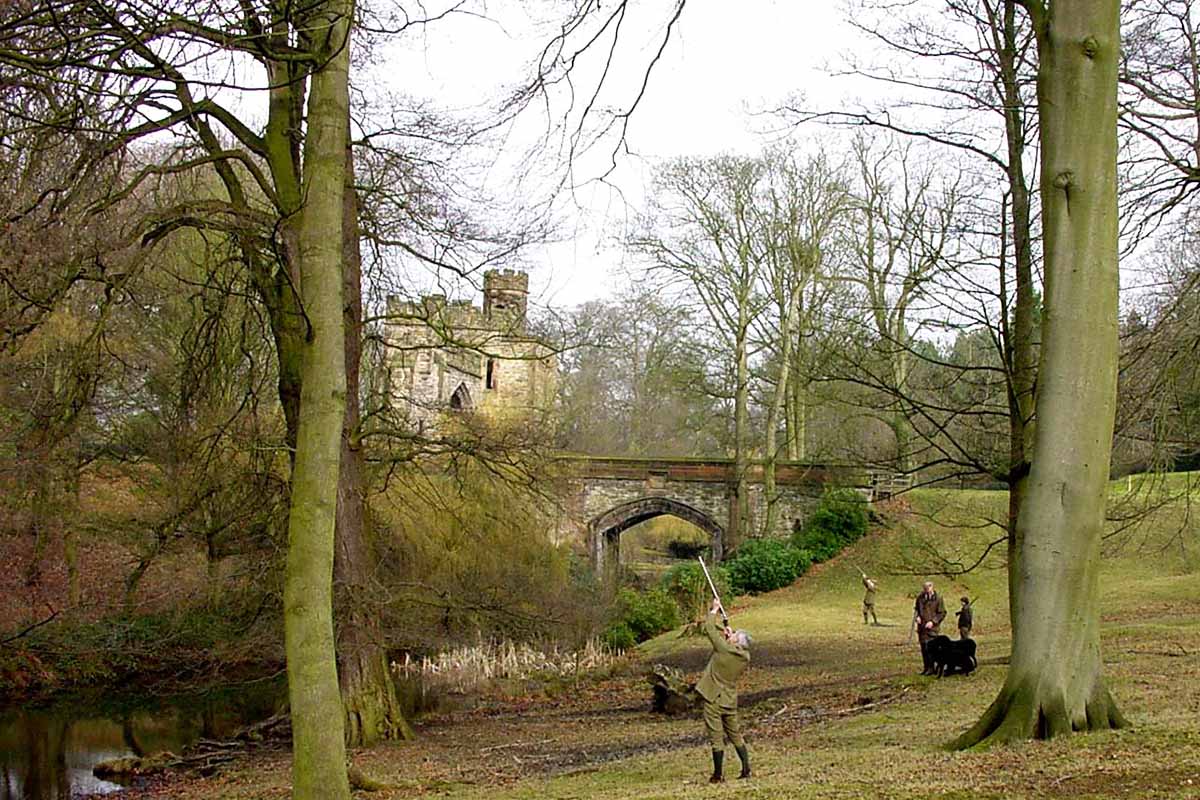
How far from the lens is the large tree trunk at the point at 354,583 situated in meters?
13.8

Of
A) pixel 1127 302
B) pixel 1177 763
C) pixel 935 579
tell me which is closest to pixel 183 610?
pixel 1127 302

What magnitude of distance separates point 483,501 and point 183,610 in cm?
561

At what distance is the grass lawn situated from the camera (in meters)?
6.89

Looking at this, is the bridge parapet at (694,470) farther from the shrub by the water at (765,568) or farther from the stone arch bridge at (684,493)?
the shrub by the water at (765,568)

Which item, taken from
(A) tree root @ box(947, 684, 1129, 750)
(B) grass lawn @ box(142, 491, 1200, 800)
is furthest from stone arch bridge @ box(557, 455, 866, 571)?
(A) tree root @ box(947, 684, 1129, 750)

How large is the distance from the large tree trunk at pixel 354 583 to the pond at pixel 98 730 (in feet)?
10.3

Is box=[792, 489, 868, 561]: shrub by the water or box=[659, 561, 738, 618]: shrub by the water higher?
box=[792, 489, 868, 561]: shrub by the water

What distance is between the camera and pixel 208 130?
12.4 metres

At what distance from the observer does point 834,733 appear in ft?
37.6

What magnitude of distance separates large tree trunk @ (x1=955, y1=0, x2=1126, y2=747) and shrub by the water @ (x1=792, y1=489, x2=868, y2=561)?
2821 cm

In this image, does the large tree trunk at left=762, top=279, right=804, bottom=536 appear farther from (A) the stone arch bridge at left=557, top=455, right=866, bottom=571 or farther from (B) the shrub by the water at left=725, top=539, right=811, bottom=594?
(B) the shrub by the water at left=725, top=539, right=811, bottom=594

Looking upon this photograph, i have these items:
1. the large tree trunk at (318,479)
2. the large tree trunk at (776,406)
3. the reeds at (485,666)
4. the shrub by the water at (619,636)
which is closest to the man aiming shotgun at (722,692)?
the large tree trunk at (318,479)

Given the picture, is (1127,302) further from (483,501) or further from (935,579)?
(935,579)

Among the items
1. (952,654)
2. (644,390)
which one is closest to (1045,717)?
(952,654)
